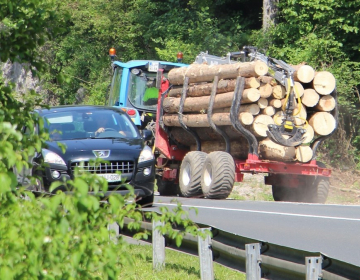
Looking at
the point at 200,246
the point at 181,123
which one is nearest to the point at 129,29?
the point at 181,123

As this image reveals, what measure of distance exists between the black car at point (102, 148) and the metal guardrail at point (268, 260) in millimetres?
4112

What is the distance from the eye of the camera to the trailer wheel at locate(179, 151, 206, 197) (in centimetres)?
1684

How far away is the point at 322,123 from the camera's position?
1648cm

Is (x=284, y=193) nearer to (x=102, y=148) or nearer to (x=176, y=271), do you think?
(x=102, y=148)

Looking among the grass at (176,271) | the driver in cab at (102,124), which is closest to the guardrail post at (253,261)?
the grass at (176,271)

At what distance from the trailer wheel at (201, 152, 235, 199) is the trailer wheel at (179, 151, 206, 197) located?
38 cm

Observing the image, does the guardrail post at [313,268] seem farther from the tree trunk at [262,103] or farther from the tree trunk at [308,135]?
the tree trunk at [308,135]

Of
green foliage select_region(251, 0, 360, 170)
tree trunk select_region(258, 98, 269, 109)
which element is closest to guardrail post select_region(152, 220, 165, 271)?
tree trunk select_region(258, 98, 269, 109)

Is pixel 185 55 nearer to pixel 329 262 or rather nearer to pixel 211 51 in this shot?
pixel 211 51

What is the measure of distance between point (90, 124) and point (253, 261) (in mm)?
7761

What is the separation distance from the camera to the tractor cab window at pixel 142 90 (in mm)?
19531

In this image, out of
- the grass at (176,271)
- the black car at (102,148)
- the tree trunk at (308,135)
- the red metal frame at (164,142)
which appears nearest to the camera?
the grass at (176,271)

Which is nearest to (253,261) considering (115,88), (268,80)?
(268,80)

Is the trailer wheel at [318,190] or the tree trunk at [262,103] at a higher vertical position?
the tree trunk at [262,103]
